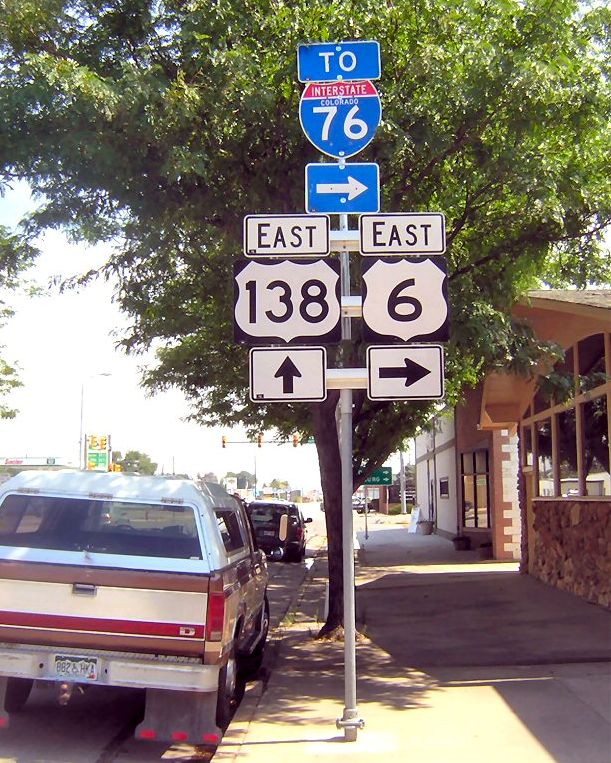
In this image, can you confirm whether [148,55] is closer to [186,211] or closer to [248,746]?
[186,211]

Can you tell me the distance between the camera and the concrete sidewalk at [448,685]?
243 inches

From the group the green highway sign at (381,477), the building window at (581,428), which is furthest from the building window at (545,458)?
the green highway sign at (381,477)

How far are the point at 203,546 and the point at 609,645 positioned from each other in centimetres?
542

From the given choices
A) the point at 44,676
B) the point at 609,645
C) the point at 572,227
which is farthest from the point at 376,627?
the point at 44,676

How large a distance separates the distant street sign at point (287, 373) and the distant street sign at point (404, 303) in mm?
461

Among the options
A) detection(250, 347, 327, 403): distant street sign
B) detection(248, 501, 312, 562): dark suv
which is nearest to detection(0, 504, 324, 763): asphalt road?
detection(250, 347, 327, 403): distant street sign

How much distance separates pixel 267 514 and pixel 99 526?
19512 mm

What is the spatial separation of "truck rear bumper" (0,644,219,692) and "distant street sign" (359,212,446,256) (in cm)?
326

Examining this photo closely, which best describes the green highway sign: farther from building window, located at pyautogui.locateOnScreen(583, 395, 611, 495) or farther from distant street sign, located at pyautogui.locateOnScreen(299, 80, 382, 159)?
distant street sign, located at pyautogui.locateOnScreen(299, 80, 382, 159)

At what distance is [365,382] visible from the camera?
6.62m

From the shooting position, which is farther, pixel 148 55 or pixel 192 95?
pixel 148 55

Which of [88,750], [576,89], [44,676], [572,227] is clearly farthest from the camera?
[572,227]

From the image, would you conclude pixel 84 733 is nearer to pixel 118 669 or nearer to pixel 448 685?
pixel 118 669

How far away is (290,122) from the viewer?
9.38 meters
